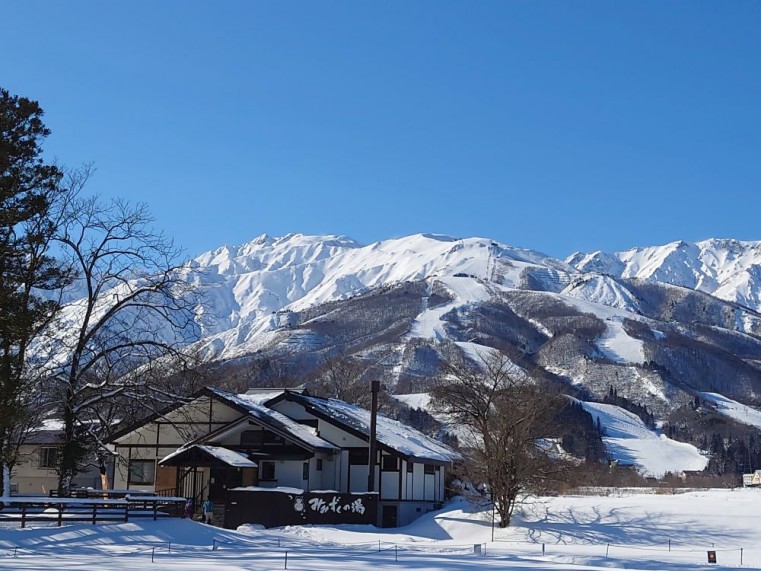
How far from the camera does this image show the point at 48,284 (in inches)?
1268

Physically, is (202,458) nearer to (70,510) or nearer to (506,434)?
(70,510)

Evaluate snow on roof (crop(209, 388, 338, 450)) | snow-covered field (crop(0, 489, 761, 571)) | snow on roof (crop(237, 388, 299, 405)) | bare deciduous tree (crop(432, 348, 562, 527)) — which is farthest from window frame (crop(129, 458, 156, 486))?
bare deciduous tree (crop(432, 348, 562, 527))

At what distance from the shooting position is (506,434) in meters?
46.5

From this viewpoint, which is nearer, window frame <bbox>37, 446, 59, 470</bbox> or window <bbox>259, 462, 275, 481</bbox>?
window <bbox>259, 462, 275, 481</bbox>

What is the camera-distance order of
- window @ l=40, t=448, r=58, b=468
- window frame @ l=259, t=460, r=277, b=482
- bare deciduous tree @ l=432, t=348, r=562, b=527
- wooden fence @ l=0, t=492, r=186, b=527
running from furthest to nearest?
window @ l=40, t=448, r=58, b=468 → window frame @ l=259, t=460, r=277, b=482 → bare deciduous tree @ l=432, t=348, r=562, b=527 → wooden fence @ l=0, t=492, r=186, b=527

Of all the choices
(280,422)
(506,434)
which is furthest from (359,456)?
(506,434)

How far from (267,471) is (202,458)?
4596mm

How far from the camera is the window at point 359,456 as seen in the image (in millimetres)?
54656

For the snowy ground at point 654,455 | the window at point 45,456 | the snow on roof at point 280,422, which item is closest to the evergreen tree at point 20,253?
the snow on roof at point 280,422

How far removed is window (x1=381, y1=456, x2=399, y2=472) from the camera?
53928mm

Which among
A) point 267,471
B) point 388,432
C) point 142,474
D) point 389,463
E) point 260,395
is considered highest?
point 260,395

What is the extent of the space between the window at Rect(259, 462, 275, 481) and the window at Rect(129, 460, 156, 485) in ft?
21.7

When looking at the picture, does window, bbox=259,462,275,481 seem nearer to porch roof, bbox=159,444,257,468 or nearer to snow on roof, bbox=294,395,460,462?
porch roof, bbox=159,444,257,468

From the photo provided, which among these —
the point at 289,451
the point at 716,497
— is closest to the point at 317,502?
the point at 289,451
